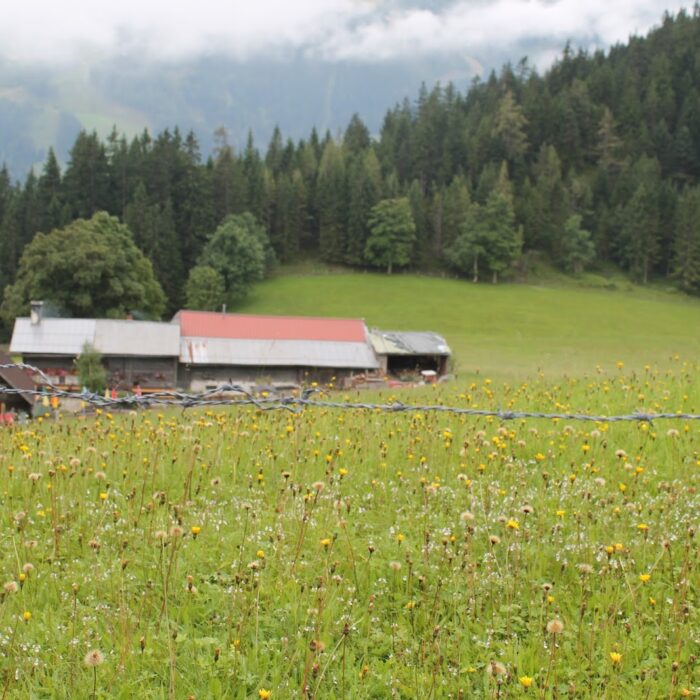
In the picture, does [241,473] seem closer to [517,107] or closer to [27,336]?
[27,336]

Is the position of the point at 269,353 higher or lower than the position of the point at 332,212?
lower

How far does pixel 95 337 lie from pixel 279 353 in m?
11.0

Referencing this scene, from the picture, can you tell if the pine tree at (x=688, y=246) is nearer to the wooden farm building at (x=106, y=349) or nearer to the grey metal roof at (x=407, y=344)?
the grey metal roof at (x=407, y=344)

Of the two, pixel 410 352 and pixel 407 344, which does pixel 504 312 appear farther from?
pixel 410 352

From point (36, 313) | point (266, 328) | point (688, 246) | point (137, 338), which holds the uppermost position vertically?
point (688, 246)

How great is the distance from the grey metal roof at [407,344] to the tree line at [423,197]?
26056mm

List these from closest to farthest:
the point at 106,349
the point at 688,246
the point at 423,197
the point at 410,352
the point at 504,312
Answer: the point at 106,349, the point at 410,352, the point at 504,312, the point at 688,246, the point at 423,197

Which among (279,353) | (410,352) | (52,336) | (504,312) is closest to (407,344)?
(410,352)

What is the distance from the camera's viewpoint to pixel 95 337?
134ft

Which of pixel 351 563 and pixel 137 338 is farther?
pixel 137 338

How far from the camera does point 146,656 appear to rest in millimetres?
3854

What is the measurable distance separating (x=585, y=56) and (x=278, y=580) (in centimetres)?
→ 15104

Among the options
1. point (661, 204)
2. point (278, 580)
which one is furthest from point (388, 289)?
point (278, 580)

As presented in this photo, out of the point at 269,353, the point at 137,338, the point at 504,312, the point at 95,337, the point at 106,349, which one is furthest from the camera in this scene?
the point at 504,312
